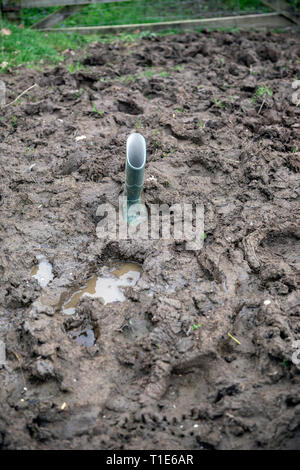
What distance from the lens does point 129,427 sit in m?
2.66

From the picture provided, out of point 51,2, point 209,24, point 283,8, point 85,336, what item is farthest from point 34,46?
point 85,336

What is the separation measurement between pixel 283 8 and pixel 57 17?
3460 millimetres

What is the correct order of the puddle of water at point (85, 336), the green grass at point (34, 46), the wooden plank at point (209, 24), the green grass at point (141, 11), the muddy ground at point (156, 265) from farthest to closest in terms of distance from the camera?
the green grass at point (141, 11) → the wooden plank at point (209, 24) → the green grass at point (34, 46) → the puddle of water at point (85, 336) → the muddy ground at point (156, 265)

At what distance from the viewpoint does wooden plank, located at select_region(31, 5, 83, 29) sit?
7.21m

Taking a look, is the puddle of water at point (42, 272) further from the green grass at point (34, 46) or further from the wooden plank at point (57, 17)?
the wooden plank at point (57, 17)

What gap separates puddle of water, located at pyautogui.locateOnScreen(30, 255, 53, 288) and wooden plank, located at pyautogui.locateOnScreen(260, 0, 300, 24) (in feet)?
18.6

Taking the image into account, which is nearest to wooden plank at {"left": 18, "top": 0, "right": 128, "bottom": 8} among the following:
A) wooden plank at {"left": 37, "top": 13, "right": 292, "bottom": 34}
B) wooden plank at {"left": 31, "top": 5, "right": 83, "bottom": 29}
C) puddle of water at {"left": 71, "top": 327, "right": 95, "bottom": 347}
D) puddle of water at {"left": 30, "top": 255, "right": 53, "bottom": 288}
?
wooden plank at {"left": 31, "top": 5, "right": 83, "bottom": 29}

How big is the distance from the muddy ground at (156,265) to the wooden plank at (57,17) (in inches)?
66.8

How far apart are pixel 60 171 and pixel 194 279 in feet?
5.97

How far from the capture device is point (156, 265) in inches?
141

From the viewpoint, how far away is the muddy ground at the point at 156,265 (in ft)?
8.89

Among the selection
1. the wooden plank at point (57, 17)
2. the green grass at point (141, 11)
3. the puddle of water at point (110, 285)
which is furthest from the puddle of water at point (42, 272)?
the green grass at point (141, 11)

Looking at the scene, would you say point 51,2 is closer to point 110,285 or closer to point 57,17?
point 57,17
